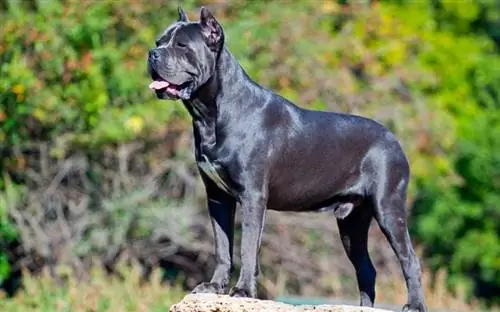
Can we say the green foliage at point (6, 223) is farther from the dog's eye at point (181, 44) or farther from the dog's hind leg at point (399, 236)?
the dog's hind leg at point (399, 236)

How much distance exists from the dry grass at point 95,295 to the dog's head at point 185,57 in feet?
14.6

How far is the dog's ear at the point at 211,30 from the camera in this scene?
7.41 metres

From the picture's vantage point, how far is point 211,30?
24.4 ft

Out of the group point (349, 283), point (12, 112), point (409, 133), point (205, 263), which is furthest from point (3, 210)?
point (409, 133)

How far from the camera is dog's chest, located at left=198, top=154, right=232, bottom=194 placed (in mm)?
7438

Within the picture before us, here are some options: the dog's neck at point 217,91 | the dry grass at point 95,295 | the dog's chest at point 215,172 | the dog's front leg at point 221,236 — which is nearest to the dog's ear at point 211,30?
the dog's neck at point 217,91

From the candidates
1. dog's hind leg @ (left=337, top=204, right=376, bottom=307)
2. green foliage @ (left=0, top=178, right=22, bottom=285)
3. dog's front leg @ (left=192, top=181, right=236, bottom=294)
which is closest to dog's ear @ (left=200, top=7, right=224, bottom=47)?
dog's front leg @ (left=192, top=181, right=236, bottom=294)

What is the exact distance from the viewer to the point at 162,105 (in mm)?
13398

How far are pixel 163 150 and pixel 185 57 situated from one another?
690 centimetres

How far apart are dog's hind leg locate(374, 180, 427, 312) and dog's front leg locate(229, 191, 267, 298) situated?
100 centimetres

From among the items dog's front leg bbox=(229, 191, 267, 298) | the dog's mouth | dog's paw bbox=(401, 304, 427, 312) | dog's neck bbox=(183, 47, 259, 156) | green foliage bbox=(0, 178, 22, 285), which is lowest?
green foliage bbox=(0, 178, 22, 285)

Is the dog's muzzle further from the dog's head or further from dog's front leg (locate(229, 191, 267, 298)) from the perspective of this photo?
dog's front leg (locate(229, 191, 267, 298))

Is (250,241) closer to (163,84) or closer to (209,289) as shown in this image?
(209,289)

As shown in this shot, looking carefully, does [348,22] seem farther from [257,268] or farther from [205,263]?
[257,268]
